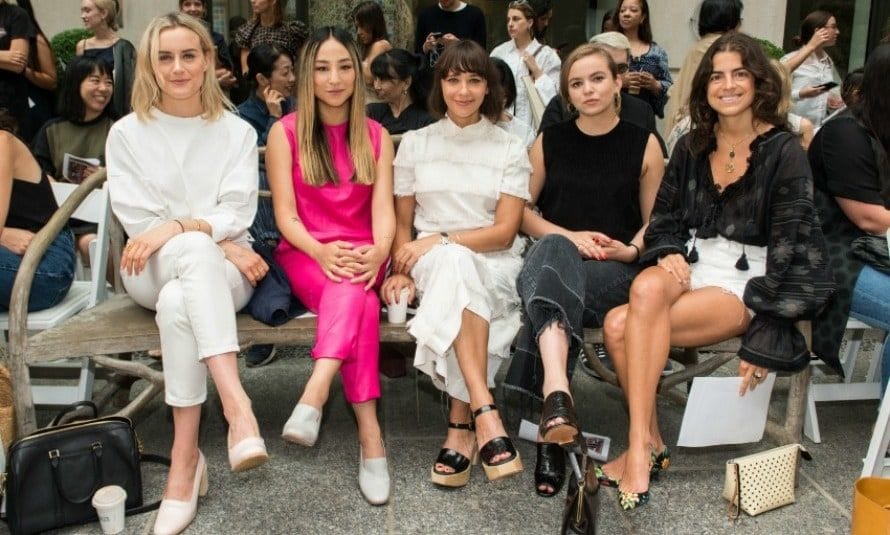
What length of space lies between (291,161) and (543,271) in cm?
111

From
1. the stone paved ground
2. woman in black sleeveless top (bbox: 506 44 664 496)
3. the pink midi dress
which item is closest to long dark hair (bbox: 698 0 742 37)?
woman in black sleeveless top (bbox: 506 44 664 496)

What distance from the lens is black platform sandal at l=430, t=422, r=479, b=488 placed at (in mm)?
2863

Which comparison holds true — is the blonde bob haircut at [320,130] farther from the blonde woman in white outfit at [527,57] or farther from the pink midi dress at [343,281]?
the blonde woman in white outfit at [527,57]

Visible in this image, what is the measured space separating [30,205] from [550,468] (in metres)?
2.35

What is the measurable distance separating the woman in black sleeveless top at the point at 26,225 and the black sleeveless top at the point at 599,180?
2.04m

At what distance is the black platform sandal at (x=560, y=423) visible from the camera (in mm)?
2562

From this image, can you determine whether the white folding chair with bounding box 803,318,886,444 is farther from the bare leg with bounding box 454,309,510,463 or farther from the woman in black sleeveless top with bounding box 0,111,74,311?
the woman in black sleeveless top with bounding box 0,111,74,311

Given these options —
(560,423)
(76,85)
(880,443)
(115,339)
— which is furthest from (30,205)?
(880,443)

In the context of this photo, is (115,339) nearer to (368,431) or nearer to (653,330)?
(368,431)

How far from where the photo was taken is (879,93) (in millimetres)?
2514

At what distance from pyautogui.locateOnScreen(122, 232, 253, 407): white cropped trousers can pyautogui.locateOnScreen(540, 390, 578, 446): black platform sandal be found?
105cm

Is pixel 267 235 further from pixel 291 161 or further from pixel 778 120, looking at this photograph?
pixel 778 120

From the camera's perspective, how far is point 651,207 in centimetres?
336

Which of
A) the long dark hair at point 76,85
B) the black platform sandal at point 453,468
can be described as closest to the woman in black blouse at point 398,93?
the long dark hair at point 76,85
